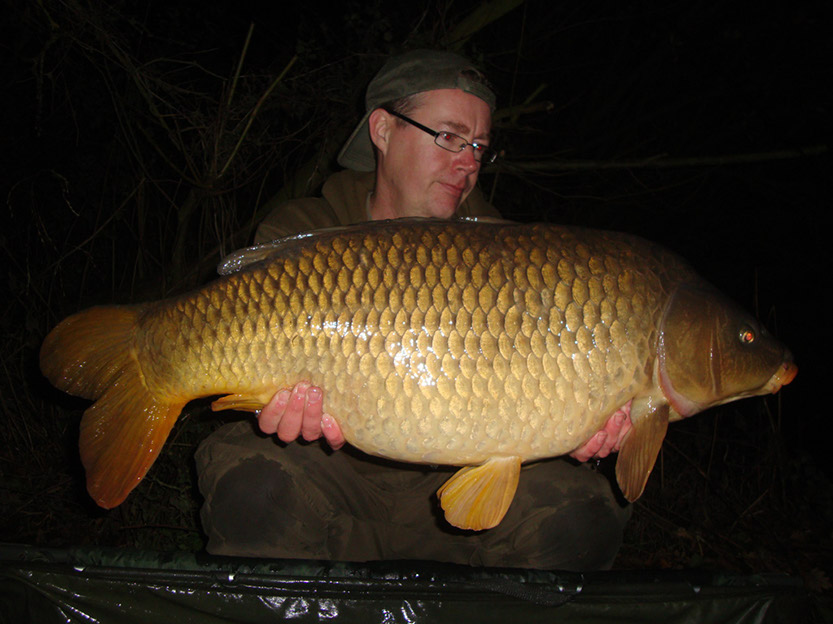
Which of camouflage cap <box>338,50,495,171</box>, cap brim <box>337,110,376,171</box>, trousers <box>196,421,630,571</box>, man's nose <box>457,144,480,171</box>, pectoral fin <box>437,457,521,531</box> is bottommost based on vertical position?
trousers <box>196,421,630,571</box>

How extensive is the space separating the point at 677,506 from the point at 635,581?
185cm

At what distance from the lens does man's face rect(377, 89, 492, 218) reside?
5.40ft

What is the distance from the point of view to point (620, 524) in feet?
4.80

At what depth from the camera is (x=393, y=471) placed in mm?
1604

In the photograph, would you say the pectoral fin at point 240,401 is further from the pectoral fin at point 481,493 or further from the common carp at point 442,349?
the pectoral fin at point 481,493

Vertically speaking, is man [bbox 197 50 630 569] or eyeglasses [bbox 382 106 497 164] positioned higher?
eyeglasses [bbox 382 106 497 164]

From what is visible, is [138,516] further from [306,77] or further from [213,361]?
[306,77]

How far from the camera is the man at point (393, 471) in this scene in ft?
4.33

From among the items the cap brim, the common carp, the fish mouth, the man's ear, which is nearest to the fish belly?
the common carp

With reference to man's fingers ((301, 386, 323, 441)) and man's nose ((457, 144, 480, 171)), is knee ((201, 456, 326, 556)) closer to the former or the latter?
man's fingers ((301, 386, 323, 441))

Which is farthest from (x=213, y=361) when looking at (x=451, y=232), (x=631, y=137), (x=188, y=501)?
(x=631, y=137)

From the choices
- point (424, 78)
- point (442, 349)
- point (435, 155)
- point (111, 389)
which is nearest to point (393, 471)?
point (442, 349)

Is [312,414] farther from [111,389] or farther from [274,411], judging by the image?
[111,389]

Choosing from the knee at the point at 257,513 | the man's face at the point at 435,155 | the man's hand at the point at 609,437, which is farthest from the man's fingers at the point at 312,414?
the man's face at the point at 435,155
